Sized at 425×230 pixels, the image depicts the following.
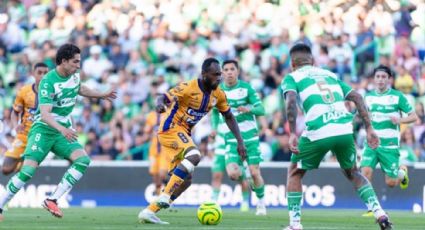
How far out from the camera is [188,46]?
97.2ft

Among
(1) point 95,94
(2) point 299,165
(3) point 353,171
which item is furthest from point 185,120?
(3) point 353,171

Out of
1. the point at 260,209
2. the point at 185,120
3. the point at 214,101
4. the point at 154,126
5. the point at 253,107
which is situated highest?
the point at 154,126

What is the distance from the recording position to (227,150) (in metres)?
21.4

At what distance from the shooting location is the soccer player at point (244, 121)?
20766 mm

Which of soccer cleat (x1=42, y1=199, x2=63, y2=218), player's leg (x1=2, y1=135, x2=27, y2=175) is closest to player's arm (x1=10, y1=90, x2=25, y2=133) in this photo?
player's leg (x1=2, y1=135, x2=27, y2=175)

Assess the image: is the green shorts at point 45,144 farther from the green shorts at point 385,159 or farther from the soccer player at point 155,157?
the soccer player at point 155,157

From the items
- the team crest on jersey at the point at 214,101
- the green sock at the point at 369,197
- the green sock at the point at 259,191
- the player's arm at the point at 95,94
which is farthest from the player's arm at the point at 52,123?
the green sock at the point at 259,191

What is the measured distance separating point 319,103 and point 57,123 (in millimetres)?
4006

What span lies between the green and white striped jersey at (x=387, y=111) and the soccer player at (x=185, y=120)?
4.69 metres

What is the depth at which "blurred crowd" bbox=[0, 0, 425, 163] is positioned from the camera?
2712cm

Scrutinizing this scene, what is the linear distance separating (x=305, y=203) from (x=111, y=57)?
744cm

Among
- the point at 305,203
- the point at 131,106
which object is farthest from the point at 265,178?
the point at 131,106

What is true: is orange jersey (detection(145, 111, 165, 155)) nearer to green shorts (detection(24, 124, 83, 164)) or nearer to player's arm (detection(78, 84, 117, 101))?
player's arm (detection(78, 84, 117, 101))

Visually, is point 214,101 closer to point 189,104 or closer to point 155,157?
point 189,104
